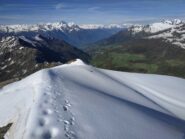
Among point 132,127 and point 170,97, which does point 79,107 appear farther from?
point 170,97

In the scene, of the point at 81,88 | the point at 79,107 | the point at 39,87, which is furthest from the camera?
the point at 81,88

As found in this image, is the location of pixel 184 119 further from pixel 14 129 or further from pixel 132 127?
pixel 14 129

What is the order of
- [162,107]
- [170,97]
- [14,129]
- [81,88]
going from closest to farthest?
[14,129], [81,88], [162,107], [170,97]

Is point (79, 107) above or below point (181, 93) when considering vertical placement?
above

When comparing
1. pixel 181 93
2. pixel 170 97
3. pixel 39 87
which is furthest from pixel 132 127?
pixel 181 93

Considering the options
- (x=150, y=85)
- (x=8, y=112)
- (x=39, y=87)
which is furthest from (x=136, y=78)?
(x=8, y=112)

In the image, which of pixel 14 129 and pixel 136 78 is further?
pixel 136 78
